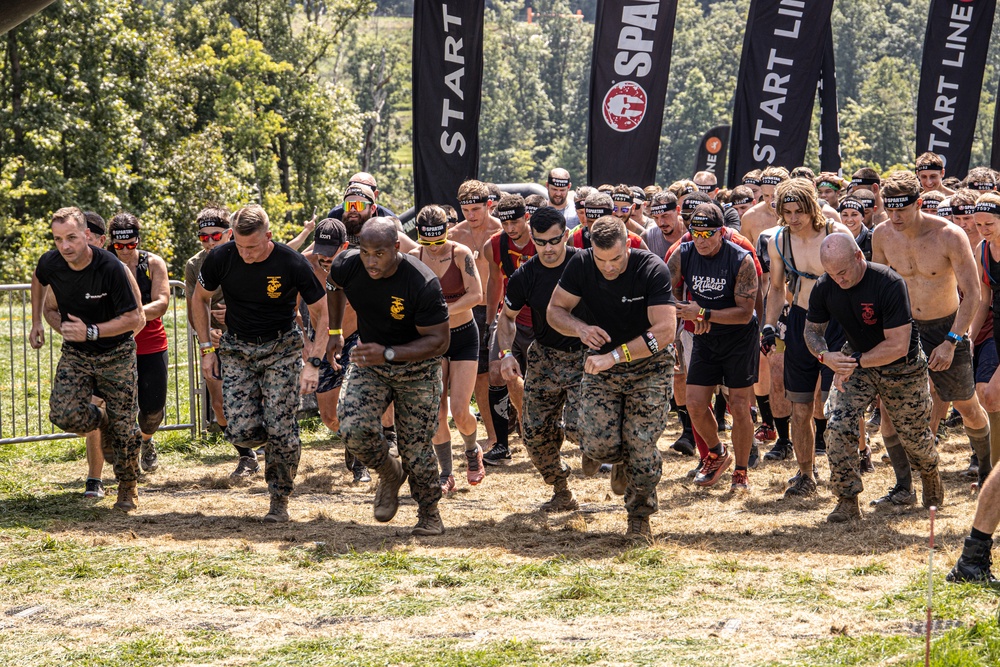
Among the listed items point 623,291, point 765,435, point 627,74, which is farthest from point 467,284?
point 627,74

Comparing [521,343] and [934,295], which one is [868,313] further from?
[521,343]

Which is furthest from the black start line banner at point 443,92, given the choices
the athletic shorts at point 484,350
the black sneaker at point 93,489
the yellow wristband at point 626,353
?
the yellow wristband at point 626,353

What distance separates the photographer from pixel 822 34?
14969 mm

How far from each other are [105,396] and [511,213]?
334cm

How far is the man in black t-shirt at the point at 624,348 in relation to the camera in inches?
273

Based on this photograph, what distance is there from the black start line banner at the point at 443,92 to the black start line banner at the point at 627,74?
1.61 metres

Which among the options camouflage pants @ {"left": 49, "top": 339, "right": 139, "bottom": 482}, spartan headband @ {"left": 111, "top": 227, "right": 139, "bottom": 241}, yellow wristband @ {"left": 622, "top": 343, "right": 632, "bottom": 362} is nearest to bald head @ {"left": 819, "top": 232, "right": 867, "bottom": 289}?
yellow wristband @ {"left": 622, "top": 343, "right": 632, "bottom": 362}

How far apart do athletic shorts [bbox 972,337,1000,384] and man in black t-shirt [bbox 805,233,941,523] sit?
1119 millimetres

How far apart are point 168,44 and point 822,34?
85.9ft

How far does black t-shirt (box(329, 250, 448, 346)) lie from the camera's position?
7.15 meters

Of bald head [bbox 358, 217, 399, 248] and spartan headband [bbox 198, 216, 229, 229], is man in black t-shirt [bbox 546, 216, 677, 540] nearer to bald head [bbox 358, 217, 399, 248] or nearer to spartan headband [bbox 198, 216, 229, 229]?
bald head [bbox 358, 217, 399, 248]

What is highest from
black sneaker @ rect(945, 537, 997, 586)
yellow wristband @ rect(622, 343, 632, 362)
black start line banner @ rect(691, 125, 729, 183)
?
black start line banner @ rect(691, 125, 729, 183)

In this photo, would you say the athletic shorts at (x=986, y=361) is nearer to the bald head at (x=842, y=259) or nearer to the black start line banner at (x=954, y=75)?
the bald head at (x=842, y=259)

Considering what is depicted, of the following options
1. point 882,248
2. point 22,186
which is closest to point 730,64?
point 22,186
